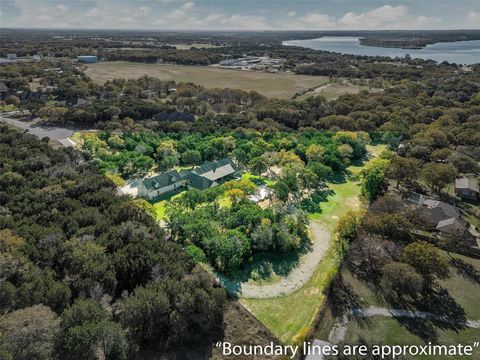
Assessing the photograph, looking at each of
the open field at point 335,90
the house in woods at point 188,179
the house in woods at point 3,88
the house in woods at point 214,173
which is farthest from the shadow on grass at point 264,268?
the house in woods at point 3,88

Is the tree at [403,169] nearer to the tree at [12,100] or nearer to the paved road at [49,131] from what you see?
the paved road at [49,131]

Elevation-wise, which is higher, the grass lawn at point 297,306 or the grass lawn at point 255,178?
the grass lawn at point 255,178

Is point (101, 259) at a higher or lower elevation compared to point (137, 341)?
higher

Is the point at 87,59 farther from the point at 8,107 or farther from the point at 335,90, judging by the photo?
the point at 335,90

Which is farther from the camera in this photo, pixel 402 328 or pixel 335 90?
pixel 335 90

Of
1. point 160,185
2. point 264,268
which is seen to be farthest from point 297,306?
Answer: point 160,185

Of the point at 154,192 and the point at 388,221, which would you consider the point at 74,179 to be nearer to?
the point at 154,192

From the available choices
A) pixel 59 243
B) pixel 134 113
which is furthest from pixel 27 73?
pixel 59 243
